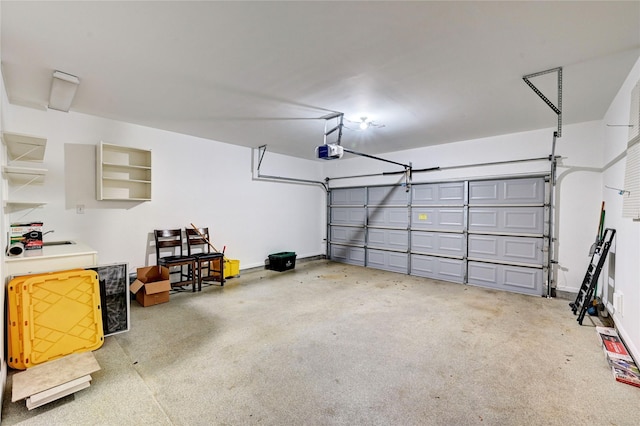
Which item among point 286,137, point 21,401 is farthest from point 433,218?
point 21,401

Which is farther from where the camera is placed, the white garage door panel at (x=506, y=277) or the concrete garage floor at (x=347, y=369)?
the white garage door panel at (x=506, y=277)

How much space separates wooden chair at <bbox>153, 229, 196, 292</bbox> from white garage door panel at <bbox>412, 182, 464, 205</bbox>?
448 cm

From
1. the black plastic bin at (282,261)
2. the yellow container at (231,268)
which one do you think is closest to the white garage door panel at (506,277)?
the black plastic bin at (282,261)

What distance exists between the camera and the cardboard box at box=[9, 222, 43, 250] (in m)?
2.58

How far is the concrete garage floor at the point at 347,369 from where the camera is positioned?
5.99 ft

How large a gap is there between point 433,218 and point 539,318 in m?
2.52

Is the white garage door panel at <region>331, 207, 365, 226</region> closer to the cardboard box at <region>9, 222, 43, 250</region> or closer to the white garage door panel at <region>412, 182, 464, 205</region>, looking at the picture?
the white garage door panel at <region>412, 182, 464, 205</region>

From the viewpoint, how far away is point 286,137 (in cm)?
504

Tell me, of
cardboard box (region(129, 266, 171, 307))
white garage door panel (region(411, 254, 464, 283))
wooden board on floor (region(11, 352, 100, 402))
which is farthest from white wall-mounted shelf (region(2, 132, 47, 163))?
white garage door panel (region(411, 254, 464, 283))

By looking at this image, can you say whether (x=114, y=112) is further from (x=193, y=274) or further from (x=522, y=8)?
(x=522, y=8)

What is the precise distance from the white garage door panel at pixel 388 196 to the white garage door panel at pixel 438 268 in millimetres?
1230

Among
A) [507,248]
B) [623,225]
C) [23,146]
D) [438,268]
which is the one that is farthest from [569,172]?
[23,146]

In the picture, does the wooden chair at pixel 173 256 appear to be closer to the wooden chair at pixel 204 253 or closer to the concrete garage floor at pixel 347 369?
the wooden chair at pixel 204 253

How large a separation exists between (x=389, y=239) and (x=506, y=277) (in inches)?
90.4
